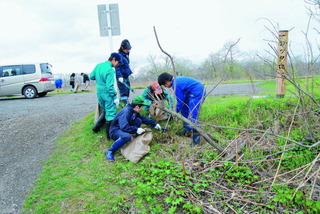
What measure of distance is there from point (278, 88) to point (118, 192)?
13.6ft

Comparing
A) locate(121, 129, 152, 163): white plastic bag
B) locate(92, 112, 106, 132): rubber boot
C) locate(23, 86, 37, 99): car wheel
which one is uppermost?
locate(23, 86, 37, 99): car wheel

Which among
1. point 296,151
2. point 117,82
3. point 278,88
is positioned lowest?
point 296,151

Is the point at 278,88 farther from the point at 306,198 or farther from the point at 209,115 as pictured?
the point at 306,198

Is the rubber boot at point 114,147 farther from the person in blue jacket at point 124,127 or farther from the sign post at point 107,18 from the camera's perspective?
the sign post at point 107,18

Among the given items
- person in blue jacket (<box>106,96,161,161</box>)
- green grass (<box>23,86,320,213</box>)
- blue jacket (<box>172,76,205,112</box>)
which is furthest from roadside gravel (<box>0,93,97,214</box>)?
blue jacket (<box>172,76,205,112</box>)

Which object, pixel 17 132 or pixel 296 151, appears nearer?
pixel 296 151

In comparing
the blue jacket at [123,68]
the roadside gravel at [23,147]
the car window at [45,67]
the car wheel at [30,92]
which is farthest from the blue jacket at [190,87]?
the car wheel at [30,92]

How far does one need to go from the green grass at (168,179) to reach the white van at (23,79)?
699 cm

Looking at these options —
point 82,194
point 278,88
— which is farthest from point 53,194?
point 278,88

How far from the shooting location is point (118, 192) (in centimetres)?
284

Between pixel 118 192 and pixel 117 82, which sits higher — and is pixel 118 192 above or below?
below

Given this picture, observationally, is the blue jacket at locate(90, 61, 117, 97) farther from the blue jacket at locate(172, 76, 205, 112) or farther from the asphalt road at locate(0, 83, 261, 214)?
the asphalt road at locate(0, 83, 261, 214)

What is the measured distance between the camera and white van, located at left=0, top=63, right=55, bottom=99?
9656mm

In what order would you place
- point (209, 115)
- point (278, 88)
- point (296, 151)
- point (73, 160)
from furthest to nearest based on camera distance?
point (278, 88), point (209, 115), point (73, 160), point (296, 151)
